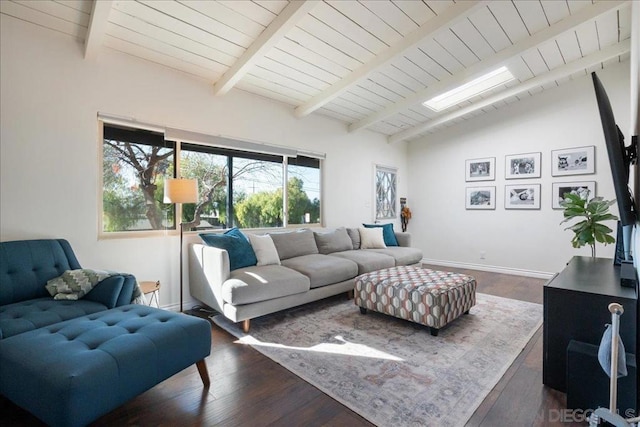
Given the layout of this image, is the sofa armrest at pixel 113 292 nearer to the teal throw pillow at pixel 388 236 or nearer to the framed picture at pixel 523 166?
the teal throw pillow at pixel 388 236

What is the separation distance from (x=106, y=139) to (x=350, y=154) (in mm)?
3606

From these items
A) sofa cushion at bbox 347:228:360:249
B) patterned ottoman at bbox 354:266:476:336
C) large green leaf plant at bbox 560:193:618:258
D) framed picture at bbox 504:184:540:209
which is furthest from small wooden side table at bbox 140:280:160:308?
framed picture at bbox 504:184:540:209

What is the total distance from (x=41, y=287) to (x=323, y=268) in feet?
7.81

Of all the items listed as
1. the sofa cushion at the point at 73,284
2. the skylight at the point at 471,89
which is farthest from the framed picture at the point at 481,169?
the sofa cushion at the point at 73,284

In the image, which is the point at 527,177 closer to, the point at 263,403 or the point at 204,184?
the point at 204,184

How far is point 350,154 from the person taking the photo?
17.6ft

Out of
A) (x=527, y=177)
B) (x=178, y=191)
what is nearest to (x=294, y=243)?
(x=178, y=191)

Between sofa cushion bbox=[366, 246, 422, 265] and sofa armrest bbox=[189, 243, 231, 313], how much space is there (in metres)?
2.40

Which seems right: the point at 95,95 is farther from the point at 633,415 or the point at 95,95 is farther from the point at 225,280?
the point at 633,415

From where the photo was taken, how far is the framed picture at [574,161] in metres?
4.51

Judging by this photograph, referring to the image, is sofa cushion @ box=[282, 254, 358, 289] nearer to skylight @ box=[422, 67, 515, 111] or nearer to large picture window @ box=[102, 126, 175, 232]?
large picture window @ box=[102, 126, 175, 232]

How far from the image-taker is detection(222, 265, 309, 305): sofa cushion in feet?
8.66

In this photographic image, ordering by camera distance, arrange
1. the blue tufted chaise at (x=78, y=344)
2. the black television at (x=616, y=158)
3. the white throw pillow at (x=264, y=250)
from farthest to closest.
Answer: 1. the white throw pillow at (x=264, y=250)
2. the black television at (x=616, y=158)
3. the blue tufted chaise at (x=78, y=344)

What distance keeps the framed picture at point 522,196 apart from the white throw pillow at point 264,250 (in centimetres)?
422
